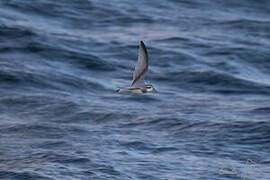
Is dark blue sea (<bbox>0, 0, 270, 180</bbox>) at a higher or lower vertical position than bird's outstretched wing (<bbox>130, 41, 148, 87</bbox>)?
lower

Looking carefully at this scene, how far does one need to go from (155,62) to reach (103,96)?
12.3 feet

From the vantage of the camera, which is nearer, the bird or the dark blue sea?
the bird

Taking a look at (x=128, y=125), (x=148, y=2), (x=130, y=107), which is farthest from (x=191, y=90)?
(x=148, y=2)

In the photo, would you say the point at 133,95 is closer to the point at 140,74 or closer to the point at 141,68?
the point at 140,74

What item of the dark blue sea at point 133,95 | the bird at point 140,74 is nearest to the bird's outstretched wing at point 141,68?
the bird at point 140,74

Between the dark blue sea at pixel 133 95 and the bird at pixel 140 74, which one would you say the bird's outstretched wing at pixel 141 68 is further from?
the dark blue sea at pixel 133 95

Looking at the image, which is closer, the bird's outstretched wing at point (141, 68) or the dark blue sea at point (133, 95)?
the bird's outstretched wing at point (141, 68)

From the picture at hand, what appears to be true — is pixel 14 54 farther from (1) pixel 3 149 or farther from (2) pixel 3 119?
(1) pixel 3 149

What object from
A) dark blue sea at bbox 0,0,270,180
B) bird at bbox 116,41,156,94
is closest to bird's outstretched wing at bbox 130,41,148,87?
bird at bbox 116,41,156,94

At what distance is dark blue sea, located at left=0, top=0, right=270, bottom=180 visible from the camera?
14.5 metres

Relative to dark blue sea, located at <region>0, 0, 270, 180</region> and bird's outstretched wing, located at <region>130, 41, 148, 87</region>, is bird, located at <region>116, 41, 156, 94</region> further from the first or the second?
dark blue sea, located at <region>0, 0, 270, 180</region>

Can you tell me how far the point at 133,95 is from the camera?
19734 millimetres

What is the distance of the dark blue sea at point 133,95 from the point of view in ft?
47.5

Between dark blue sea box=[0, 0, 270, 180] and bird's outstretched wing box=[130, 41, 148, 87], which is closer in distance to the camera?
bird's outstretched wing box=[130, 41, 148, 87]
